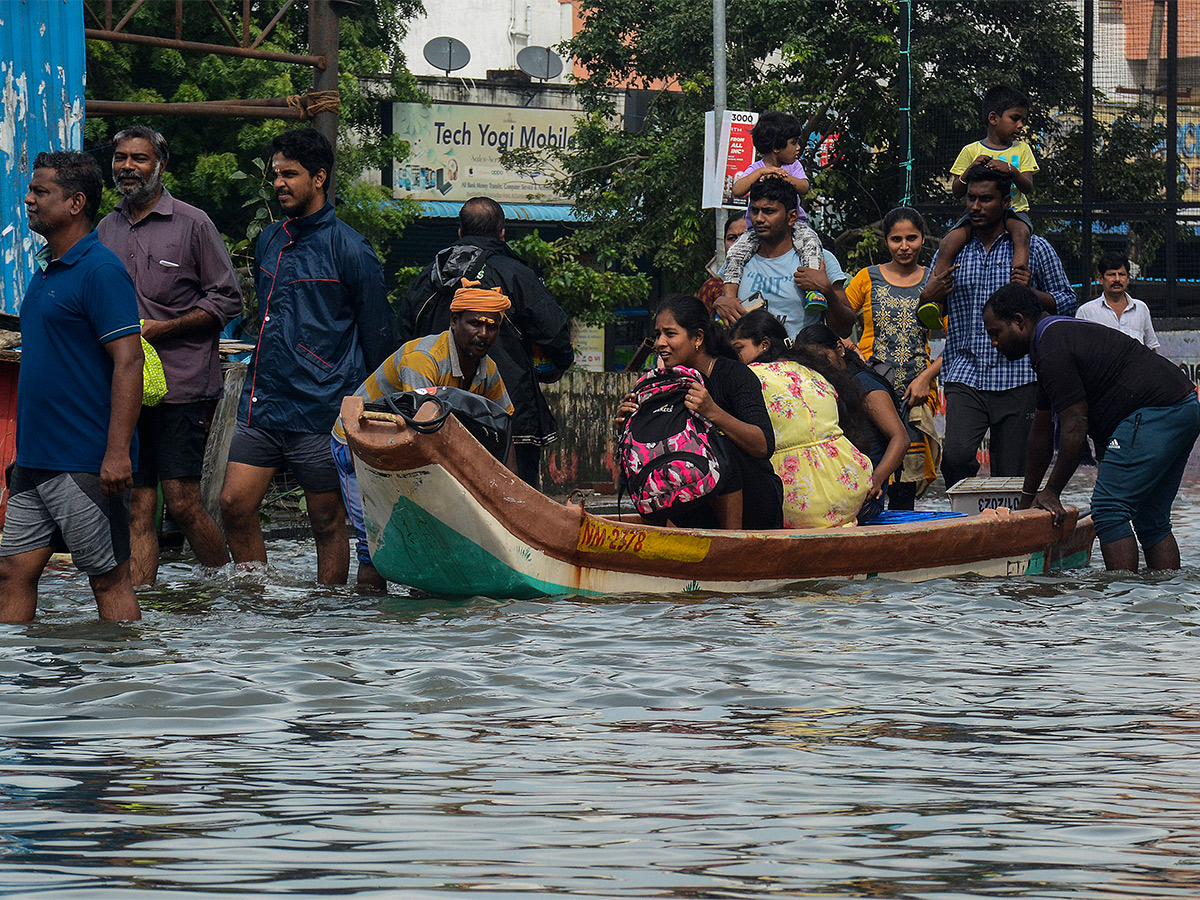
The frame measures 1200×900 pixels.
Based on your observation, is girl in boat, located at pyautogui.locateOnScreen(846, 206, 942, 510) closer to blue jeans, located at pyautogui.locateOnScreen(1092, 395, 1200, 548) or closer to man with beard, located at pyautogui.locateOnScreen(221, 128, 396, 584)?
blue jeans, located at pyautogui.locateOnScreen(1092, 395, 1200, 548)

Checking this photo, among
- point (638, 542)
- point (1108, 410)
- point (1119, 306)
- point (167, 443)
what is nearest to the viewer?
point (638, 542)

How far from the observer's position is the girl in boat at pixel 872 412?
7.94 meters

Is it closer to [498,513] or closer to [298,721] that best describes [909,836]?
[298,721]

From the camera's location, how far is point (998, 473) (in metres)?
8.84

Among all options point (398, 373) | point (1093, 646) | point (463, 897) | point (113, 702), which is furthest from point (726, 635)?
point (463, 897)

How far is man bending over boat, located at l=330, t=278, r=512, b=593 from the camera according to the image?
267 inches

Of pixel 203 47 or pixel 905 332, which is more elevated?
pixel 203 47

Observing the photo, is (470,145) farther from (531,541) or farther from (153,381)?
(531,541)

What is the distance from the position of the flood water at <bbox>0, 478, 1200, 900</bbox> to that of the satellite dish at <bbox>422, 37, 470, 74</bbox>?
24107mm

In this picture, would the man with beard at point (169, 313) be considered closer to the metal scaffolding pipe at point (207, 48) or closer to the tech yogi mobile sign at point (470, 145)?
the metal scaffolding pipe at point (207, 48)

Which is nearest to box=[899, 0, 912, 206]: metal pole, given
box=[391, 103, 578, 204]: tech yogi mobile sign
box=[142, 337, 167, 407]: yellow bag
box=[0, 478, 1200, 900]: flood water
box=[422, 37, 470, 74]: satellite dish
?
box=[0, 478, 1200, 900]: flood water

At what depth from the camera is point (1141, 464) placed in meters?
7.66

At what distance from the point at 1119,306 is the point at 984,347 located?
6252 mm

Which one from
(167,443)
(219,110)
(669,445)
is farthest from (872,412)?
(219,110)
